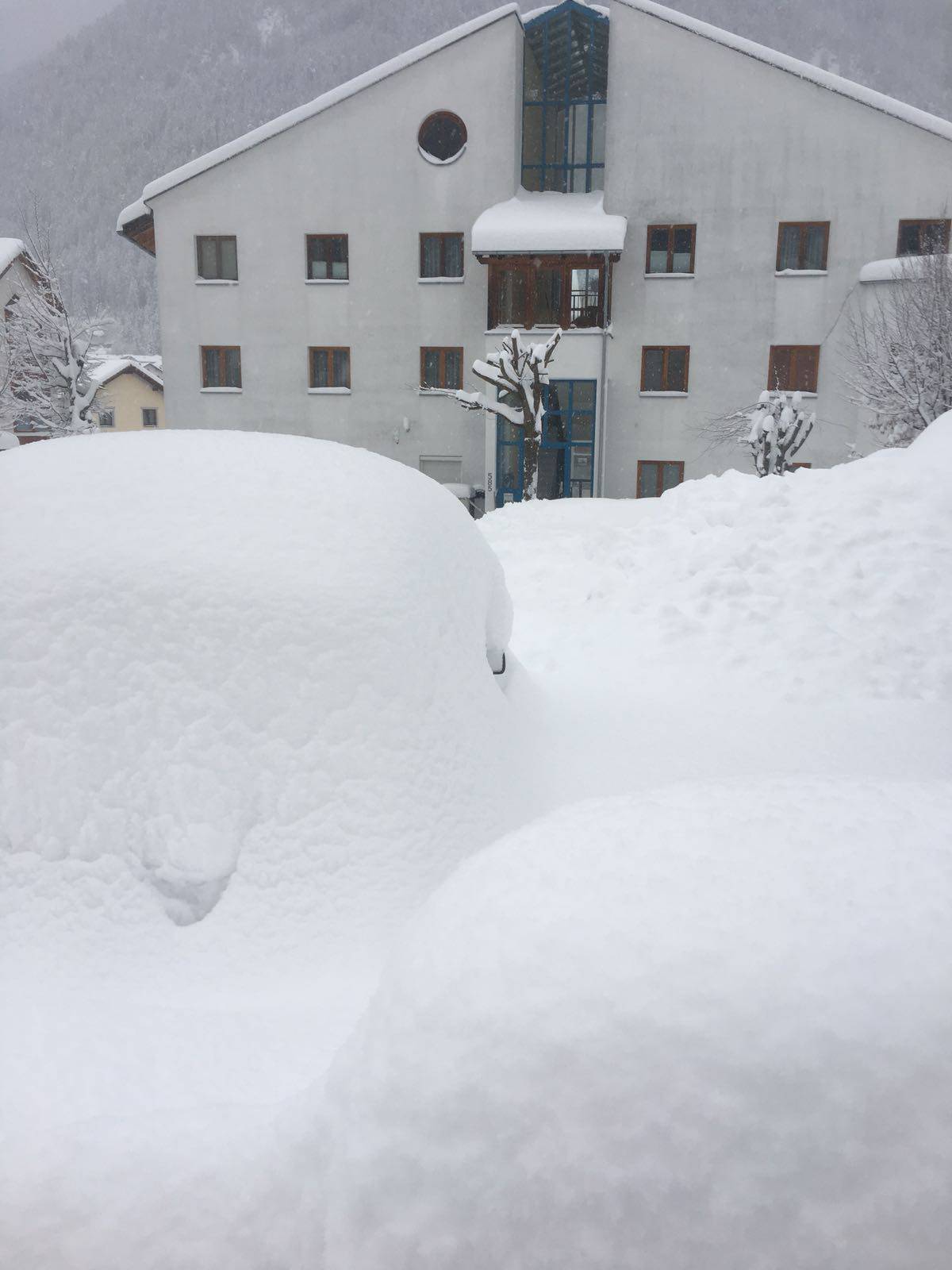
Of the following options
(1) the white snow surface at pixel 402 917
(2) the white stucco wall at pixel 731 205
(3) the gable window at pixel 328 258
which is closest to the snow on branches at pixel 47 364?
(3) the gable window at pixel 328 258

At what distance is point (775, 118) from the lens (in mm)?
19844

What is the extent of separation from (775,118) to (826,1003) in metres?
22.6

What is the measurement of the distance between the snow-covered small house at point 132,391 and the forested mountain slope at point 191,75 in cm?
2376

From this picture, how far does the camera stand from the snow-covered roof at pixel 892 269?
694 inches

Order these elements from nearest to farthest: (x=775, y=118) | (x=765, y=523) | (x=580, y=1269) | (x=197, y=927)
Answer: (x=580, y=1269) < (x=197, y=927) < (x=765, y=523) < (x=775, y=118)

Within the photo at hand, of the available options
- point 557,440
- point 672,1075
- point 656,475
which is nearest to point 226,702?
point 672,1075

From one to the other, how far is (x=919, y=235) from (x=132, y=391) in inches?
1482

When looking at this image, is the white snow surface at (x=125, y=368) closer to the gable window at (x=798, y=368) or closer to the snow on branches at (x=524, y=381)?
the snow on branches at (x=524, y=381)

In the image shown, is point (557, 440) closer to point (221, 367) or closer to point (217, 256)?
point (221, 367)

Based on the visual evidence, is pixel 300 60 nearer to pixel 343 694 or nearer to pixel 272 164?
pixel 272 164

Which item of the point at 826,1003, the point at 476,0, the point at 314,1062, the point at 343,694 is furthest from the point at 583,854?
the point at 476,0

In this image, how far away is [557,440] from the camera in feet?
68.8

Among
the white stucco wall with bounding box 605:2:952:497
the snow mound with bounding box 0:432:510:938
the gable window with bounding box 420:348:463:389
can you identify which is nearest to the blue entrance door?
the white stucco wall with bounding box 605:2:952:497

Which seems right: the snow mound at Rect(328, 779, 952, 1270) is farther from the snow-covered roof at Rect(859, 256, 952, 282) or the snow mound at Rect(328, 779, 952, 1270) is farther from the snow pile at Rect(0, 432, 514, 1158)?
the snow-covered roof at Rect(859, 256, 952, 282)
